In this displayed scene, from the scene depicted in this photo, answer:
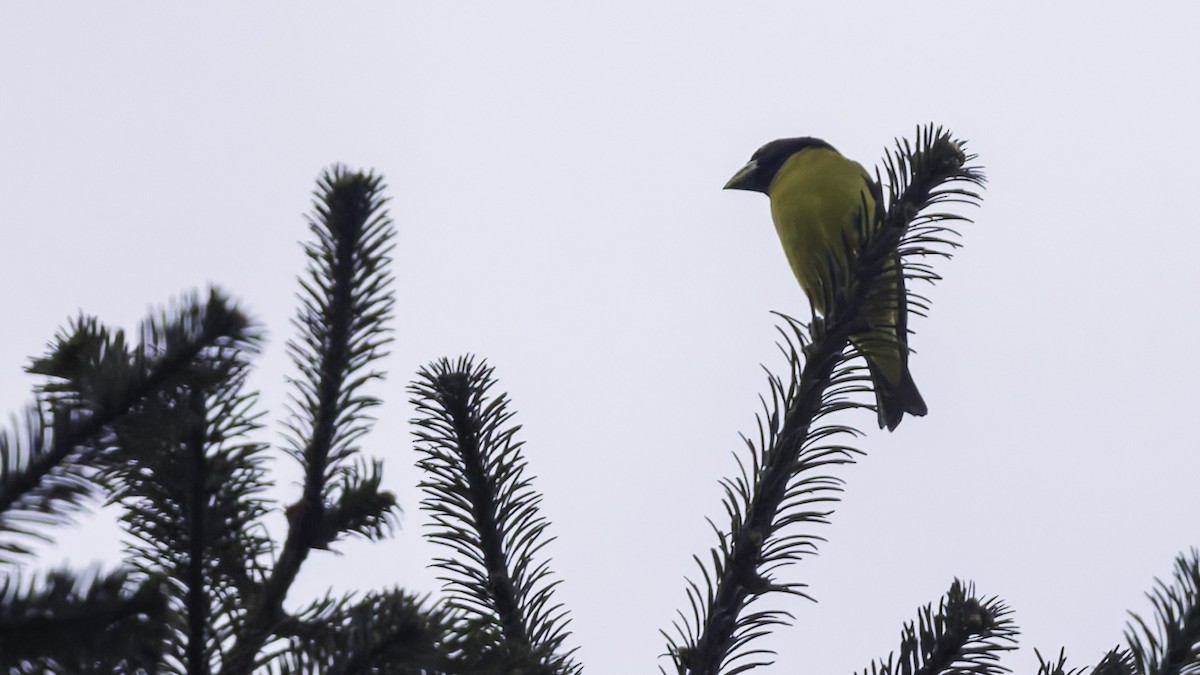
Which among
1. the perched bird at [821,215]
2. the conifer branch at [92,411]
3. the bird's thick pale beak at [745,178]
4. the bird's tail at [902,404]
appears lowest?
the conifer branch at [92,411]

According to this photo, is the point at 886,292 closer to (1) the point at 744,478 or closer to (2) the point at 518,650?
(1) the point at 744,478

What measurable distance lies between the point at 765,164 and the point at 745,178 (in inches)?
6.6

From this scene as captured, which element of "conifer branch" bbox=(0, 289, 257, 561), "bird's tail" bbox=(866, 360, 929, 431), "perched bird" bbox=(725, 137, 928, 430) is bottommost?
"conifer branch" bbox=(0, 289, 257, 561)

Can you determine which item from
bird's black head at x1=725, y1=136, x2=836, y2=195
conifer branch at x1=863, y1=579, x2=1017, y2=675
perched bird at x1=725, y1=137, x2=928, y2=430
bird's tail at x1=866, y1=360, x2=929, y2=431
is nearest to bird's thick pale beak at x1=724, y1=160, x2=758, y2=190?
bird's black head at x1=725, y1=136, x2=836, y2=195

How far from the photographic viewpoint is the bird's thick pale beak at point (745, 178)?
Result: 7.05 m

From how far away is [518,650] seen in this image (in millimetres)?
1718

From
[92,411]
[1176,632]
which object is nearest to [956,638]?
[1176,632]

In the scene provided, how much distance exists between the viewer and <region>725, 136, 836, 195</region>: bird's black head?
685 cm

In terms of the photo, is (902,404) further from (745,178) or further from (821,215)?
(745,178)

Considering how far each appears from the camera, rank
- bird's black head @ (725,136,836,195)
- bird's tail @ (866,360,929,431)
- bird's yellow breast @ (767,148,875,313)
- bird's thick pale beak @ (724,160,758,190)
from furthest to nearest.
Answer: bird's thick pale beak @ (724,160,758,190), bird's black head @ (725,136,836,195), bird's yellow breast @ (767,148,875,313), bird's tail @ (866,360,929,431)

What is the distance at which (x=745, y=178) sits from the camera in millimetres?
7066

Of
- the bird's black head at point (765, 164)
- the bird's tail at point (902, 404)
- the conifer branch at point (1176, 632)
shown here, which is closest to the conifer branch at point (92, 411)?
the conifer branch at point (1176, 632)

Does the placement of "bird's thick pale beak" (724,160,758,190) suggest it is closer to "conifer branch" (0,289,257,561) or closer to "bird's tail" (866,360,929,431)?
"bird's tail" (866,360,929,431)

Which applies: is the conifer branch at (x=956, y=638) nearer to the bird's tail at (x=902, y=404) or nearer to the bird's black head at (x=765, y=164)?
the bird's tail at (x=902, y=404)
